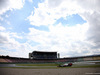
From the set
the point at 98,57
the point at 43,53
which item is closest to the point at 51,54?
the point at 43,53

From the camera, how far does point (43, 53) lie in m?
79.6

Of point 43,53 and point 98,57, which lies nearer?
point 98,57

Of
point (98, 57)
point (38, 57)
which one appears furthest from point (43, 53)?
point (98, 57)

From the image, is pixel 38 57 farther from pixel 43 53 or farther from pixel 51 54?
pixel 51 54

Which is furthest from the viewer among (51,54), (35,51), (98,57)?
(51,54)

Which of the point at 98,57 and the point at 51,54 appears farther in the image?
the point at 51,54

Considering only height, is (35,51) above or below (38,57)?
above

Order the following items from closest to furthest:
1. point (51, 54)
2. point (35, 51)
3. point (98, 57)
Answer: point (98, 57) → point (35, 51) → point (51, 54)

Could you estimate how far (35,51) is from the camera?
75625 mm

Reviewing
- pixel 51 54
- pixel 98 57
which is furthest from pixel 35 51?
pixel 98 57

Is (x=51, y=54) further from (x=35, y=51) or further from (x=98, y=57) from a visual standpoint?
(x=98, y=57)

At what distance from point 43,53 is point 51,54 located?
7633 millimetres

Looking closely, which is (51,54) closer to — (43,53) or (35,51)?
(43,53)

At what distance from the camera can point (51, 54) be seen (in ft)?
267
